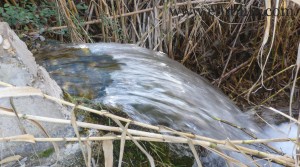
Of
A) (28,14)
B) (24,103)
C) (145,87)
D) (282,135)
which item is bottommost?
(282,135)

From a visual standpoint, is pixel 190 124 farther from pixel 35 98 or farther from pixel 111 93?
pixel 35 98

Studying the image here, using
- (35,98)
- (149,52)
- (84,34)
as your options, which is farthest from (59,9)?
(35,98)

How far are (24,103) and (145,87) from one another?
2.65 feet

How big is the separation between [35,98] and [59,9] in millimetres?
1413

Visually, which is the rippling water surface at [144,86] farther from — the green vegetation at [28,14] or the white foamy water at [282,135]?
the green vegetation at [28,14]

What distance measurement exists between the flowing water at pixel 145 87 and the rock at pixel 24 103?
1.14 ft

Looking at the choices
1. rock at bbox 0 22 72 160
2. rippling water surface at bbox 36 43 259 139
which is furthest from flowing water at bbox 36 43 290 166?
rock at bbox 0 22 72 160

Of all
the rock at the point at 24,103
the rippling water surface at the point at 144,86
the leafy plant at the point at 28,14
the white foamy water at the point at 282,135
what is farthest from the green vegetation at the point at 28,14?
the white foamy water at the point at 282,135

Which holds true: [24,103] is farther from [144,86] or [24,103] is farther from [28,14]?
[28,14]

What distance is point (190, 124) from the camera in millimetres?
2018

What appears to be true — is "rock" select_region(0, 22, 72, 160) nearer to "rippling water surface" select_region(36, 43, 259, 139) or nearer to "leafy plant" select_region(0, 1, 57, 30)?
"rippling water surface" select_region(36, 43, 259, 139)

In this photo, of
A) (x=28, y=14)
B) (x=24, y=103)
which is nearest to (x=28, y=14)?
(x=28, y=14)

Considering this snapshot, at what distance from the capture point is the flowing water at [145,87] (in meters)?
2.01

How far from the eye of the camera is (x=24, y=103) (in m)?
1.54
